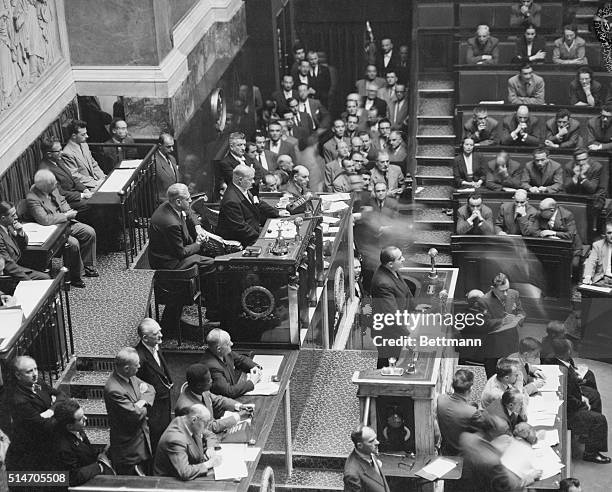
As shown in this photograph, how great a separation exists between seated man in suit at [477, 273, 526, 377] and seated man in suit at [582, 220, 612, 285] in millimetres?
1498

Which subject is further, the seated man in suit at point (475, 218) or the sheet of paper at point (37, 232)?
the seated man in suit at point (475, 218)

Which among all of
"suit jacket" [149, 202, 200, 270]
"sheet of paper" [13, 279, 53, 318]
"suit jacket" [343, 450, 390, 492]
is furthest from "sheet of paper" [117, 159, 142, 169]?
"suit jacket" [343, 450, 390, 492]

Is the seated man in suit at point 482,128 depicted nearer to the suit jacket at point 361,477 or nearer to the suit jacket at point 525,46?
the suit jacket at point 525,46

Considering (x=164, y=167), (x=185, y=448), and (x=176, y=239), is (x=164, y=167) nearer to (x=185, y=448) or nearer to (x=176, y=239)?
(x=176, y=239)

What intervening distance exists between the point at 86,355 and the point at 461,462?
10.3 ft

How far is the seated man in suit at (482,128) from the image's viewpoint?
647 inches

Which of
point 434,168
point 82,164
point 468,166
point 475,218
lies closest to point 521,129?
point 468,166

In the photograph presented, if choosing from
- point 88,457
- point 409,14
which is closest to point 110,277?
point 88,457

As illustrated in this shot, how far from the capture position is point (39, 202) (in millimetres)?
11273

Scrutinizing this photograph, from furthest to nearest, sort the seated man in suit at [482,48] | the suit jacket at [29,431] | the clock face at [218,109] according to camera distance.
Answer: the seated man in suit at [482,48] → the clock face at [218,109] → the suit jacket at [29,431]

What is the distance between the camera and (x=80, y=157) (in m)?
12.7

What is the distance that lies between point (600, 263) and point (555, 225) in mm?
833

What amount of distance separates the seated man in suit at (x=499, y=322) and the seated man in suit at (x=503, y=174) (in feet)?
9.32

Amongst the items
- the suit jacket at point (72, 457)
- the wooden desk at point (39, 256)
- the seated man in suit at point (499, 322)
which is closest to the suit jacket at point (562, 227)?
the seated man in suit at point (499, 322)
